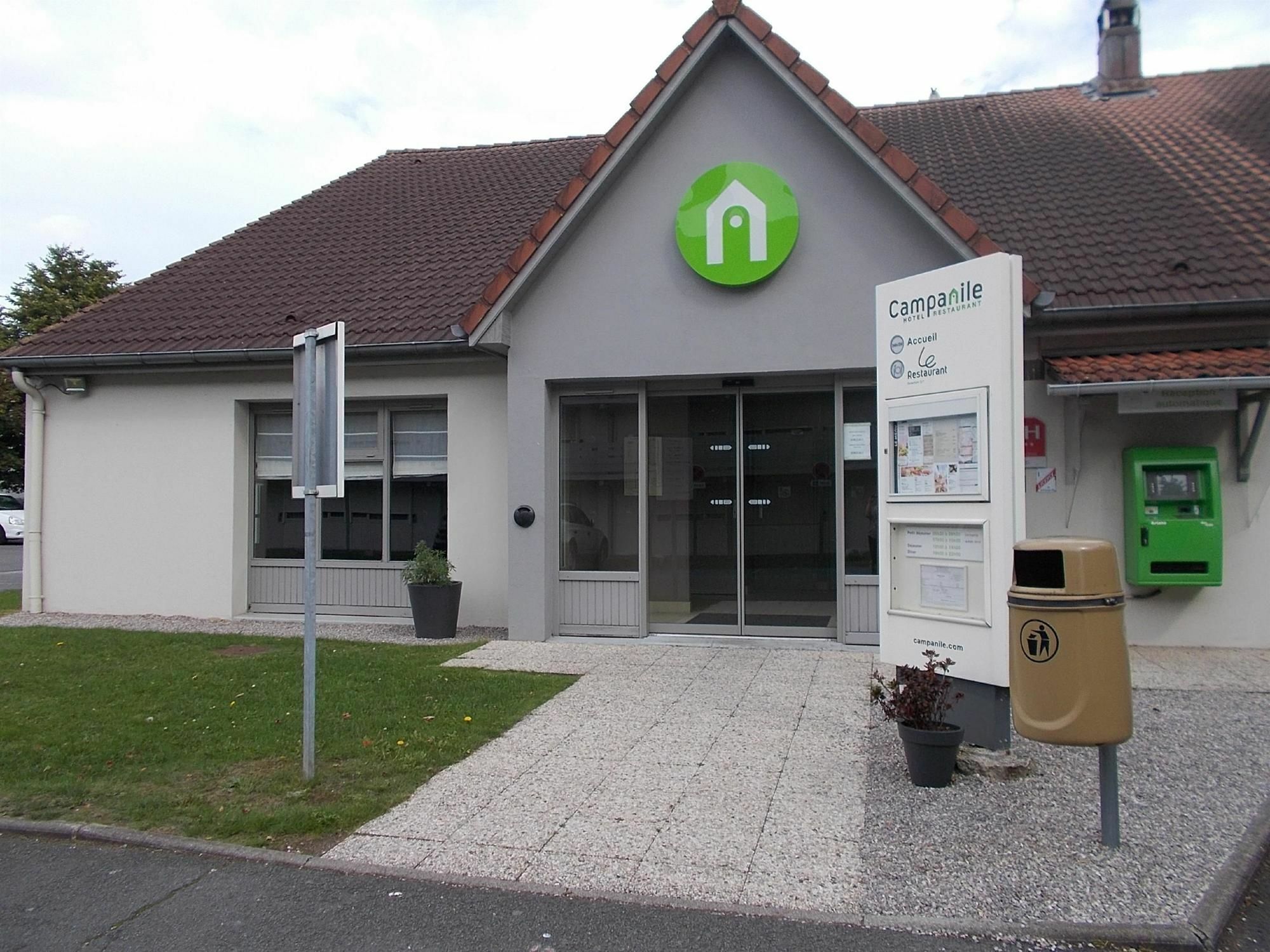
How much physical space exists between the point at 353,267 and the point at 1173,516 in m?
10.0

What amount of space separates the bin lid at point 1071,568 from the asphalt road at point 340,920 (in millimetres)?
1565

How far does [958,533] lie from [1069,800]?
5.24ft

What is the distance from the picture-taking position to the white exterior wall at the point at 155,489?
12328mm

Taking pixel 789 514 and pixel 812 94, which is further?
pixel 789 514

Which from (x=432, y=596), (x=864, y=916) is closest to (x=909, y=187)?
(x=432, y=596)

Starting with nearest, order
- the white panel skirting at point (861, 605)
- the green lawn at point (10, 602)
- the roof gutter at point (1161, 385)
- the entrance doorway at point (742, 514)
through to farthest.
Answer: the roof gutter at point (1161, 385), the white panel skirting at point (861, 605), the entrance doorway at point (742, 514), the green lawn at point (10, 602)

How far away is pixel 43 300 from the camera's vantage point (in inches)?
1657

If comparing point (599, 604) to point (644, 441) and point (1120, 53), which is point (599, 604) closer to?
point (644, 441)

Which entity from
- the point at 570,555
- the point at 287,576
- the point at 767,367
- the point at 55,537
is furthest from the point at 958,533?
the point at 55,537

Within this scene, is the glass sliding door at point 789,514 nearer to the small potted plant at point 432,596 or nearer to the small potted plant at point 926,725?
the small potted plant at point 432,596

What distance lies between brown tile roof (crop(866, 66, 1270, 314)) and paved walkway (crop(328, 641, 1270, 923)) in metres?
4.00

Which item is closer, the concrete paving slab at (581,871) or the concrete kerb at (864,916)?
the concrete kerb at (864,916)

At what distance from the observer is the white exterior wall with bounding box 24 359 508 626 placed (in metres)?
12.3

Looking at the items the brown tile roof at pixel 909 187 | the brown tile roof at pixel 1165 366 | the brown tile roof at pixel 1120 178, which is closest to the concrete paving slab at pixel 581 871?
the brown tile roof at pixel 1165 366
